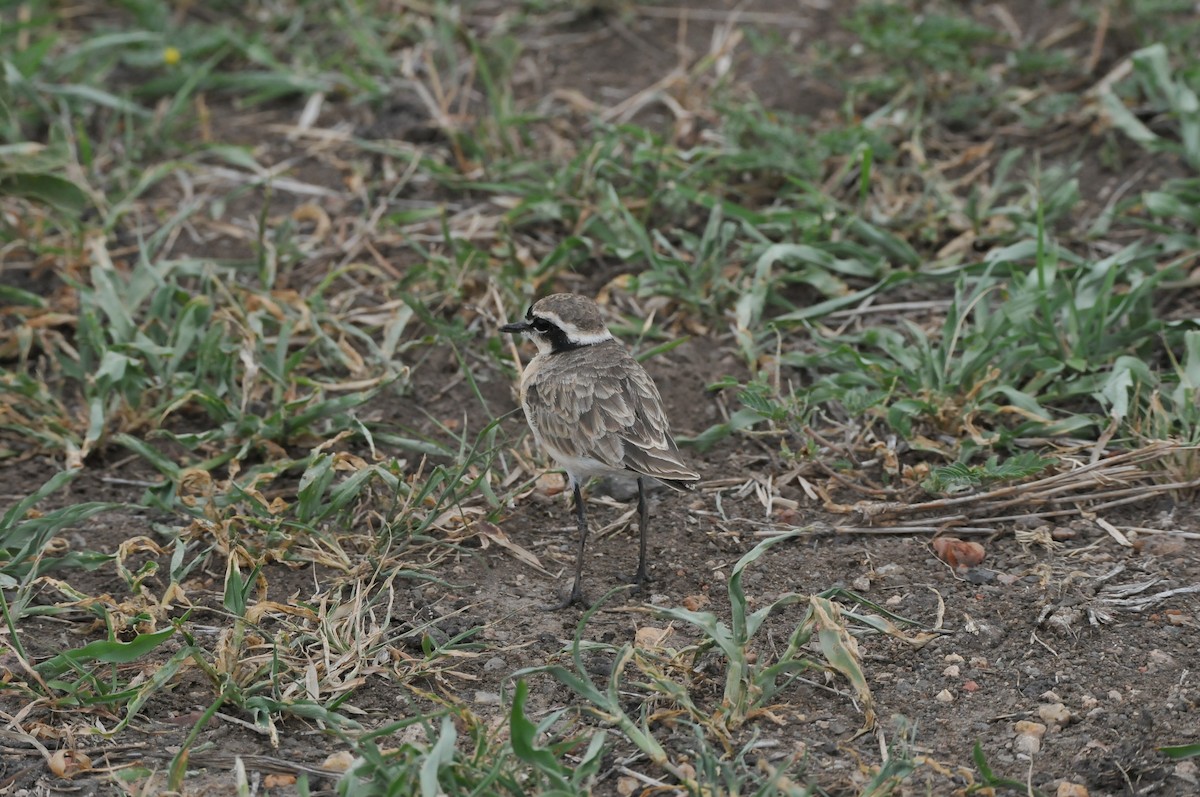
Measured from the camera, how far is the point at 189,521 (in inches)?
224

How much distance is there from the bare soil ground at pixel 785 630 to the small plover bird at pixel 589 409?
0.22 m

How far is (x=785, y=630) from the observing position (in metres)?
4.88

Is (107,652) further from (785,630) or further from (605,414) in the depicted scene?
(785,630)

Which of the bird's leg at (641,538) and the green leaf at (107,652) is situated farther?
the bird's leg at (641,538)

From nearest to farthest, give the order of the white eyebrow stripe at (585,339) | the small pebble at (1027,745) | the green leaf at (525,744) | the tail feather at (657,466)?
1. the green leaf at (525,744)
2. the small pebble at (1027,745)
3. the tail feather at (657,466)
4. the white eyebrow stripe at (585,339)

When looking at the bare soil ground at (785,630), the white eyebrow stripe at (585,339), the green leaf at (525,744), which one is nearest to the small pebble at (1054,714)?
the bare soil ground at (785,630)

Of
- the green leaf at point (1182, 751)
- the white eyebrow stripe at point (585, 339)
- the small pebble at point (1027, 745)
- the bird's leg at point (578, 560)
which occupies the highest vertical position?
the white eyebrow stripe at point (585, 339)

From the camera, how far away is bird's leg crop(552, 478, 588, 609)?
5.14 meters

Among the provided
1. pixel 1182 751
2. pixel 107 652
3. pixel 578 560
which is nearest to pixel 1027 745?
pixel 1182 751

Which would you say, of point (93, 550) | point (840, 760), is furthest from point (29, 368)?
point (840, 760)

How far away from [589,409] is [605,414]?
7cm

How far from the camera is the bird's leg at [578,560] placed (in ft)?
16.9

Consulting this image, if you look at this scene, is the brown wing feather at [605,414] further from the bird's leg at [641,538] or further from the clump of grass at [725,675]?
the clump of grass at [725,675]

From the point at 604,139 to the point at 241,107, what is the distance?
253 centimetres
